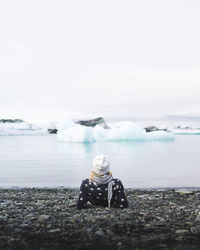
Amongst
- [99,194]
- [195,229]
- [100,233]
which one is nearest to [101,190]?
[99,194]

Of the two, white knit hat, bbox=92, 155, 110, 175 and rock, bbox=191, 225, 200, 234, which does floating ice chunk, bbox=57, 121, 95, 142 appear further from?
rock, bbox=191, 225, 200, 234

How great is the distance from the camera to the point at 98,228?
460cm

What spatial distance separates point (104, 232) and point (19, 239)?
1110 mm

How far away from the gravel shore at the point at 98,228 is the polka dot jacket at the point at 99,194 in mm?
167

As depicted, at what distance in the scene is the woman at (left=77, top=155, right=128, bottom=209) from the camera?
5.65m

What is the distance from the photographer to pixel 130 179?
550 inches

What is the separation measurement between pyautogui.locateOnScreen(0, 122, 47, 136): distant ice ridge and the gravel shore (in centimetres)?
9970

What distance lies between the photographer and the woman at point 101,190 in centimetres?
565

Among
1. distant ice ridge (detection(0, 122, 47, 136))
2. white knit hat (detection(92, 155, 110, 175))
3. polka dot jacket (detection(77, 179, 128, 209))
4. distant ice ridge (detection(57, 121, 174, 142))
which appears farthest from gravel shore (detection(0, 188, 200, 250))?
distant ice ridge (detection(0, 122, 47, 136))

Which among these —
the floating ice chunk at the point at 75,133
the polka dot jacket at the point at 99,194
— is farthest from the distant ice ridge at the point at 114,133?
the polka dot jacket at the point at 99,194

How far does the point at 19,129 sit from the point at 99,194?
107 metres

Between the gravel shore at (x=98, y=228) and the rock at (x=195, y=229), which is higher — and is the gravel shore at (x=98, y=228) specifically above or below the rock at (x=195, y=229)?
below

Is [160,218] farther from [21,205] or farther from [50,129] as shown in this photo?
[50,129]

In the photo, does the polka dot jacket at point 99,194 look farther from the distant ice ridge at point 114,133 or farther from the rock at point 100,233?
the distant ice ridge at point 114,133
